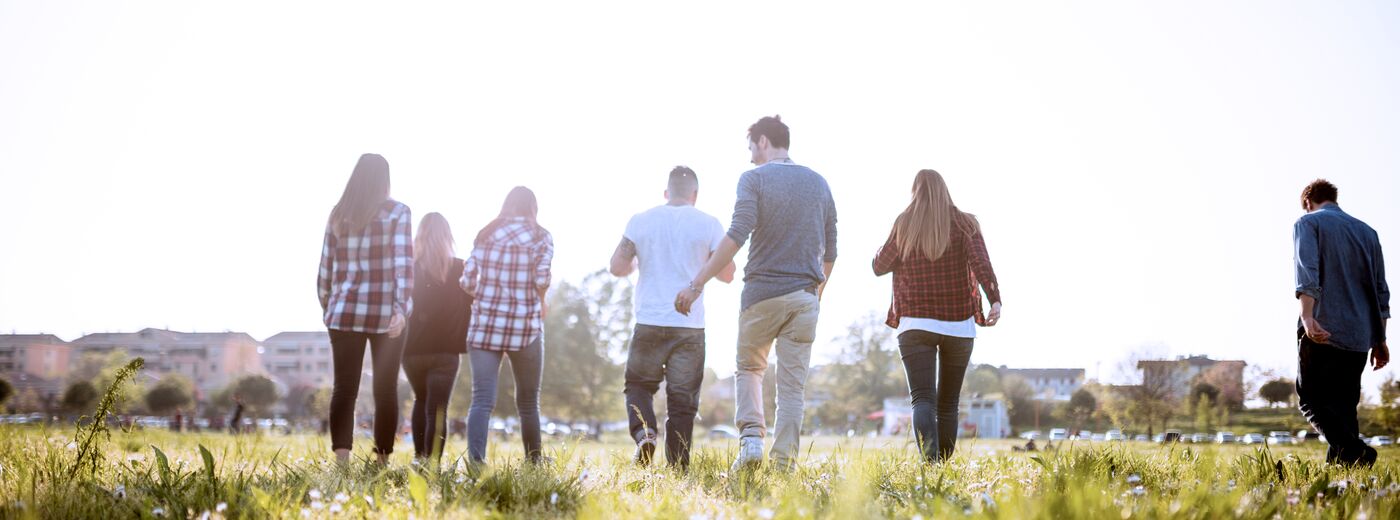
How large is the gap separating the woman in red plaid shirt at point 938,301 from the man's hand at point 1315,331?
1981 mm

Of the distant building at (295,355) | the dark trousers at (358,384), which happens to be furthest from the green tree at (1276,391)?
the distant building at (295,355)

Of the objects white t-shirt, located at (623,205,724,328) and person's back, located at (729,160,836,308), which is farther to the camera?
white t-shirt, located at (623,205,724,328)

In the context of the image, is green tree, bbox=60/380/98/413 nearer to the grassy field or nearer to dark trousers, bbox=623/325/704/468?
dark trousers, bbox=623/325/704/468

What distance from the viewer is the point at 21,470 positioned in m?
3.93

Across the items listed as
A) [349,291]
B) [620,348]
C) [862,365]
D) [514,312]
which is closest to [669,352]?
[514,312]

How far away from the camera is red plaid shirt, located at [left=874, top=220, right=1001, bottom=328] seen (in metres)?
5.91

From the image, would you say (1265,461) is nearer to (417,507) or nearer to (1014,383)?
(417,507)

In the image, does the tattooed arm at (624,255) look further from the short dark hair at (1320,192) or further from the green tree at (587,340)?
the green tree at (587,340)

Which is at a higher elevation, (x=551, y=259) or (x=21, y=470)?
(x=551, y=259)

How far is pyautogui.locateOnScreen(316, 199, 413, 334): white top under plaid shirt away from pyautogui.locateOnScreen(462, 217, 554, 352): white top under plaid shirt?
2.08 ft

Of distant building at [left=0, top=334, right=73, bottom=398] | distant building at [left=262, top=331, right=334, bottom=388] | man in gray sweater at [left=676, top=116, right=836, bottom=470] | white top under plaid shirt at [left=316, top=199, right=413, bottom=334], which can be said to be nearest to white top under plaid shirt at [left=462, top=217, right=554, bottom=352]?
white top under plaid shirt at [left=316, top=199, right=413, bottom=334]

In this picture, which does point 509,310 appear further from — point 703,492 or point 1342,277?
point 1342,277

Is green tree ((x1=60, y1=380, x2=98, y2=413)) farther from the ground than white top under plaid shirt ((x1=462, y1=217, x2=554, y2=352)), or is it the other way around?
white top under plaid shirt ((x1=462, y1=217, x2=554, y2=352))

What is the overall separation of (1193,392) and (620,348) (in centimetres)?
3218
